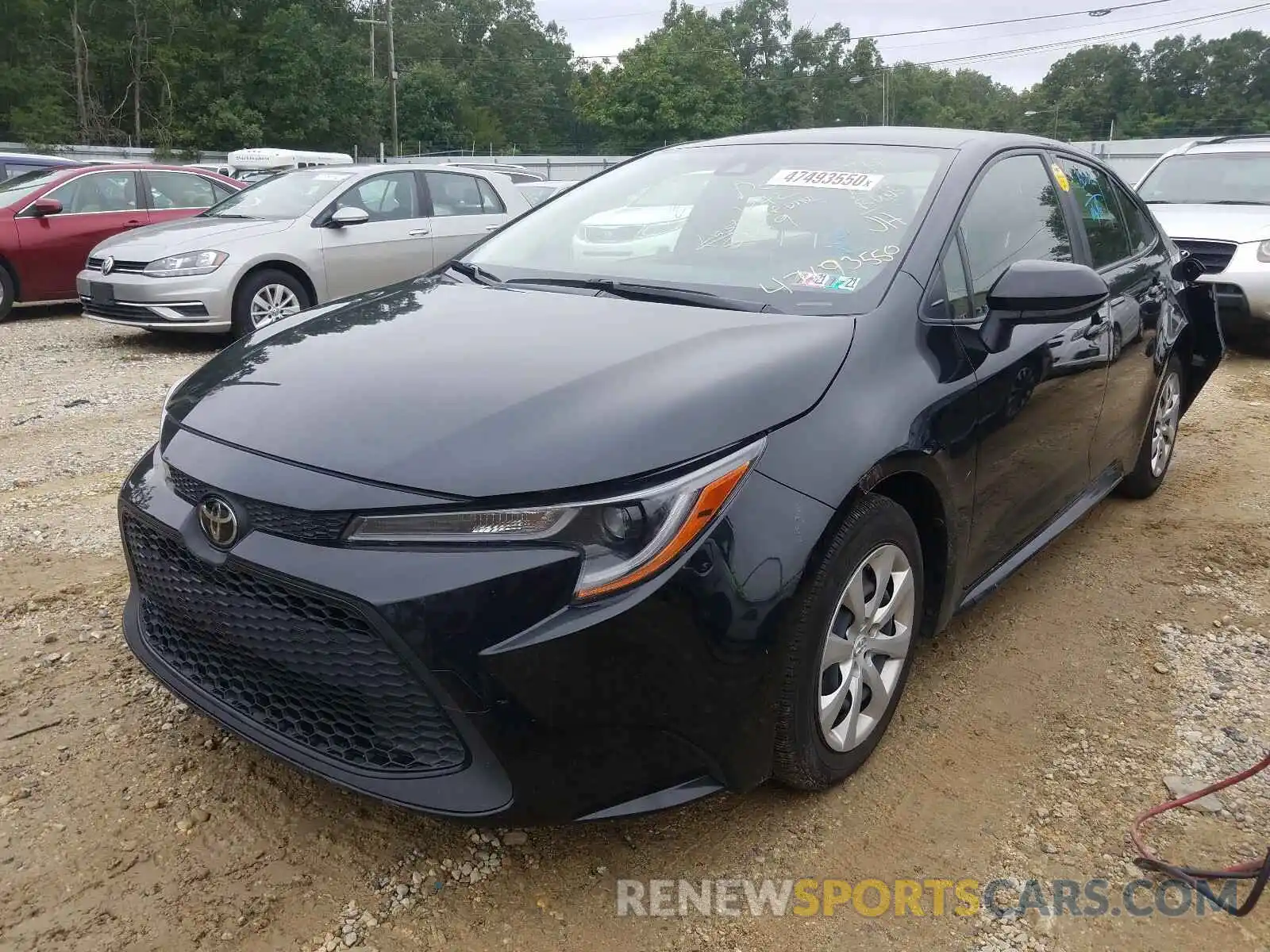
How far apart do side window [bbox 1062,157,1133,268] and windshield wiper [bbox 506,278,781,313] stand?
5.47 feet

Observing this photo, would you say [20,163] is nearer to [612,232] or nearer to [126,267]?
[126,267]

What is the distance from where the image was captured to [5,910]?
2023 mm

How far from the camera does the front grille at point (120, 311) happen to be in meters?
7.63

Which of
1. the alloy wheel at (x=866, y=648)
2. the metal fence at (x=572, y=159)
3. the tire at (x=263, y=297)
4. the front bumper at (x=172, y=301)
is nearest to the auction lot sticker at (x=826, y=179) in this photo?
the alloy wheel at (x=866, y=648)

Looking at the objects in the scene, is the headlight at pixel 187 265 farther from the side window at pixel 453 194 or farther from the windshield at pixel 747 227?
the windshield at pixel 747 227

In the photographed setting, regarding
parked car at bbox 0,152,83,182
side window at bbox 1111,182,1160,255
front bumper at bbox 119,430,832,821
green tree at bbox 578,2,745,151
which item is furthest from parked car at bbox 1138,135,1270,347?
green tree at bbox 578,2,745,151

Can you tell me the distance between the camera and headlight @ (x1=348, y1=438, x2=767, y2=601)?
1.82 meters

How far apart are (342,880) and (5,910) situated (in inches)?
26.1

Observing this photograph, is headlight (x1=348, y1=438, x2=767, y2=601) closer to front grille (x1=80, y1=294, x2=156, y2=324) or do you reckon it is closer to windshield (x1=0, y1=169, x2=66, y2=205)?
front grille (x1=80, y1=294, x2=156, y2=324)

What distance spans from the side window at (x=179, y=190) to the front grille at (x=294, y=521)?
9.48 metres

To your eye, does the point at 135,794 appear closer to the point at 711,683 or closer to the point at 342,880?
the point at 342,880


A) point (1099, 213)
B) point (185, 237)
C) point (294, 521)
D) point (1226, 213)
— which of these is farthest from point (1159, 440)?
point (185, 237)

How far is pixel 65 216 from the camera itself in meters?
9.35

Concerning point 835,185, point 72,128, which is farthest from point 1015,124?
point 835,185
